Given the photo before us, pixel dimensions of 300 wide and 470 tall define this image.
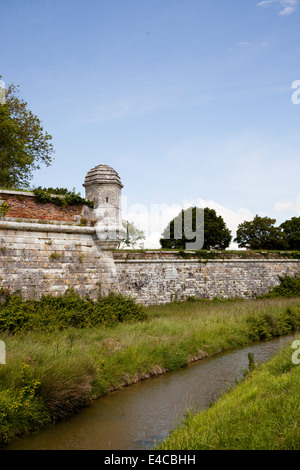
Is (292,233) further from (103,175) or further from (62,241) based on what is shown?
(62,241)

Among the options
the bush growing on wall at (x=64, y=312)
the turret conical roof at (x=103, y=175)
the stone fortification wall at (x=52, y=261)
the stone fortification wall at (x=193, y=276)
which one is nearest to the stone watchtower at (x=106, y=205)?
the turret conical roof at (x=103, y=175)

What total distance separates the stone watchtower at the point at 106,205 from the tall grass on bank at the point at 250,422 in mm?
6622

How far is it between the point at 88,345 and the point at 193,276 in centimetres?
1343

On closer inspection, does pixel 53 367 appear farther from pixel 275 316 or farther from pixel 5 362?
pixel 275 316

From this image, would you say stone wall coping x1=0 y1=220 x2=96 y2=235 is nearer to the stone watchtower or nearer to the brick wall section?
the brick wall section

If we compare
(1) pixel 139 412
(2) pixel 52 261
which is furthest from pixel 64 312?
(1) pixel 139 412

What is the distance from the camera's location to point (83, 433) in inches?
224

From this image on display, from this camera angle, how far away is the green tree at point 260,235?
44075mm

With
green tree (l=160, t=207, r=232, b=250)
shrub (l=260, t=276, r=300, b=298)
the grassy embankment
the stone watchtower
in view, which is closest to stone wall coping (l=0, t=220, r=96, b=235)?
the stone watchtower

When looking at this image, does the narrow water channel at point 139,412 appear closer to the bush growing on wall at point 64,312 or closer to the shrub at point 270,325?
the bush growing on wall at point 64,312

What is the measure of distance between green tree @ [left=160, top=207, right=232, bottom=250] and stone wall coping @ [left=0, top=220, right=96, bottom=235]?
1203 inches

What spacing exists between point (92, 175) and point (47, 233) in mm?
2459
